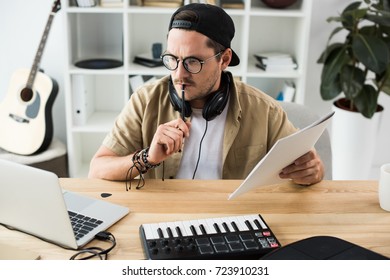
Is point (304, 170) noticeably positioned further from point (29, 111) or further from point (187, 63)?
point (29, 111)

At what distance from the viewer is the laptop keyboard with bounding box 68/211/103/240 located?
50.4 inches

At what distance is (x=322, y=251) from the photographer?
3.76 ft

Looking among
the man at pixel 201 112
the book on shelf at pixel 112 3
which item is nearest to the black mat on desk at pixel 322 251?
the man at pixel 201 112

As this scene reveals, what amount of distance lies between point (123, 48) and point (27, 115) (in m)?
0.69

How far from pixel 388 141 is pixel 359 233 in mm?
2368

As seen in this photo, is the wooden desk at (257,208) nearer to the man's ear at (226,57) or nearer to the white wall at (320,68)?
the man's ear at (226,57)

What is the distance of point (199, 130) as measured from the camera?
183cm

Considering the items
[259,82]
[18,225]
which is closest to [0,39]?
[259,82]

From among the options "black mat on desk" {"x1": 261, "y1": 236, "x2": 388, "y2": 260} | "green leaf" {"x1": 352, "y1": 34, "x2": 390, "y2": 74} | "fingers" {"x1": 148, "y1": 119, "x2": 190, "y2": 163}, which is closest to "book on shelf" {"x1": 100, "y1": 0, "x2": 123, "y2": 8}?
"green leaf" {"x1": 352, "y1": 34, "x2": 390, "y2": 74}

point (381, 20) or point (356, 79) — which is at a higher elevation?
point (381, 20)

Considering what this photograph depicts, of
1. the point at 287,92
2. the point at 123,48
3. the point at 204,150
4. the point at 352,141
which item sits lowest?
the point at 352,141

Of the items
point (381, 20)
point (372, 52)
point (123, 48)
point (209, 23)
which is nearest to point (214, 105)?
point (209, 23)

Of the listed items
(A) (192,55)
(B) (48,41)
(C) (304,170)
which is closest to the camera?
(C) (304,170)
